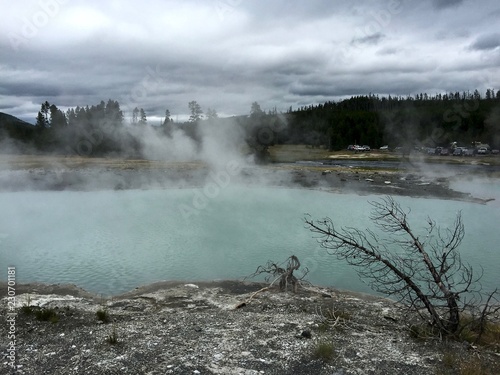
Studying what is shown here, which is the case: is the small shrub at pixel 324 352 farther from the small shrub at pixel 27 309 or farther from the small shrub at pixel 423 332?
the small shrub at pixel 27 309

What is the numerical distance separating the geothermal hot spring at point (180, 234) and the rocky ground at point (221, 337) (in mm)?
1787

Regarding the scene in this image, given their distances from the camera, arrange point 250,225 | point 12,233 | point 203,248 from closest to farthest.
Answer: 1. point 203,248
2. point 12,233
3. point 250,225

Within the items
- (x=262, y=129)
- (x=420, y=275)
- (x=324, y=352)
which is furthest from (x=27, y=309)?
(x=262, y=129)

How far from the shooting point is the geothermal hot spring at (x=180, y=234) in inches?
464

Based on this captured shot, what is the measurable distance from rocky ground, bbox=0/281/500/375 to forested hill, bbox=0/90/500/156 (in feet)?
120

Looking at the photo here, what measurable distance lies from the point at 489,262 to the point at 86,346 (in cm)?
1143

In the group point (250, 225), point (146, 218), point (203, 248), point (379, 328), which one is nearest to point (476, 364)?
point (379, 328)

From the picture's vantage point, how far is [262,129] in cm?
5859

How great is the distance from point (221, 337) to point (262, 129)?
52.5 meters

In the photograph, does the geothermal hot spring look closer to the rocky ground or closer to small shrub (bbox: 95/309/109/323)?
the rocky ground

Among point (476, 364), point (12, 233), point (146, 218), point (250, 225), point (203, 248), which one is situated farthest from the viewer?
point (146, 218)

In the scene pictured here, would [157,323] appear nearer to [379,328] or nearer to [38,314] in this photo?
[38,314]

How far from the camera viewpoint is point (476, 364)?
20.0 ft

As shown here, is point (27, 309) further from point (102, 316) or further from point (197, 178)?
point (197, 178)
